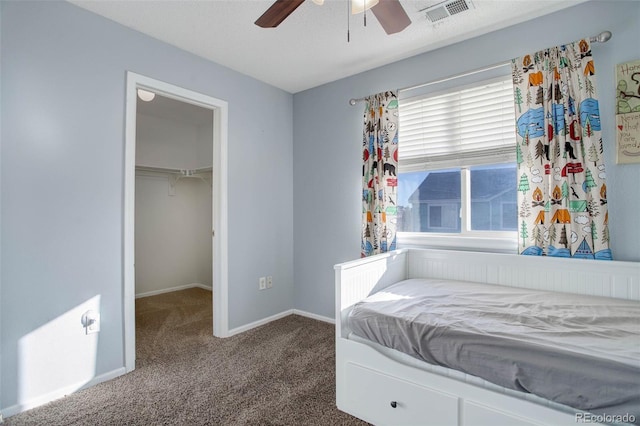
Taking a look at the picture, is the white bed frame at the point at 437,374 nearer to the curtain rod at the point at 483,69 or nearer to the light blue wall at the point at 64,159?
the curtain rod at the point at 483,69

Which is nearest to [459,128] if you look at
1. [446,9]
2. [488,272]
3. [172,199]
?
[446,9]

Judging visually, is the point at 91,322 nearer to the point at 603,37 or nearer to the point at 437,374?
the point at 437,374

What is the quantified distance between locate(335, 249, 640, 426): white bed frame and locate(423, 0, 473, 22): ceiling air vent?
1700 millimetres

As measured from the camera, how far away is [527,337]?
1.28 metres

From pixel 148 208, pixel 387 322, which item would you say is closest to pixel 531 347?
pixel 387 322

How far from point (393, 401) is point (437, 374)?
0.91ft

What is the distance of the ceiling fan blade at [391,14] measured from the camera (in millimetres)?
1511

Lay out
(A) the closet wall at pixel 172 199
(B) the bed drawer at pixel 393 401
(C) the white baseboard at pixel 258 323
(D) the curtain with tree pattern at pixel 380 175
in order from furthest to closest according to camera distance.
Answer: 1. (A) the closet wall at pixel 172 199
2. (C) the white baseboard at pixel 258 323
3. (D) the curtain with tree pattern at pixel 380 175
4. (B) the bed drawer at pixel 393 401

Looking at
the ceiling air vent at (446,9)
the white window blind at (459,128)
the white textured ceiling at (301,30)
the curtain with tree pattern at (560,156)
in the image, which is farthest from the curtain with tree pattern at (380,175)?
the curtain with tree pattern at (560,156)

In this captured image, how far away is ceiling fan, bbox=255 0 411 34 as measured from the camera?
151cm

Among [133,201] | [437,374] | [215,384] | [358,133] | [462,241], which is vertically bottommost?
[215,384]

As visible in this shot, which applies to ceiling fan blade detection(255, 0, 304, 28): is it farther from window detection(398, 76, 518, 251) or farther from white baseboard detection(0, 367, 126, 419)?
white baseboard detection(0, 367, 126, 419)

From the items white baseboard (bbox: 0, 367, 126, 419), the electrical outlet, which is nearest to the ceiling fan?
the electrical outlet

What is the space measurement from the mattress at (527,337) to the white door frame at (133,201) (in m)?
1.54
